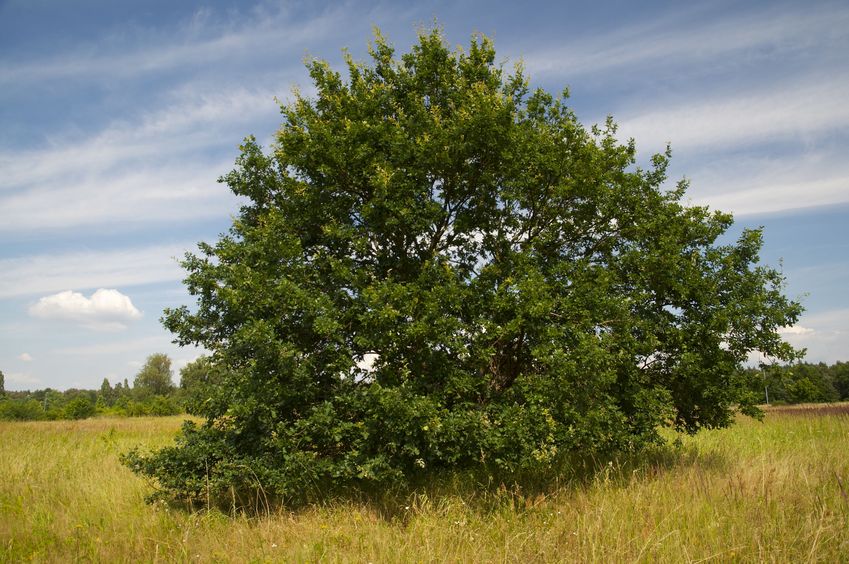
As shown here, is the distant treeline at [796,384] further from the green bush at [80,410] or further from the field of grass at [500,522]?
the green bush at [80,410]

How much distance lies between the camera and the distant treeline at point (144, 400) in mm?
11539

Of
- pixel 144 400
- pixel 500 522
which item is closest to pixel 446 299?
pixel 500 522

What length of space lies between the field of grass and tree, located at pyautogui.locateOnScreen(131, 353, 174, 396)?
115m

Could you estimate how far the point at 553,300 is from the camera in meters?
10.0

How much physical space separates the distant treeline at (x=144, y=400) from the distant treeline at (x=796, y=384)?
11848mm

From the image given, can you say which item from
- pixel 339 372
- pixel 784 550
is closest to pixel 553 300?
pixel 339 372

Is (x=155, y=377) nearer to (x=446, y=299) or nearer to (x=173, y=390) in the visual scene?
(x=173, y=390)

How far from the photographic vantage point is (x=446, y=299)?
384 inches

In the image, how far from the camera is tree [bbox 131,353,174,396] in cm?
11619

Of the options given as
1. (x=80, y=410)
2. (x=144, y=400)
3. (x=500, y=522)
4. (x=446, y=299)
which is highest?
(x=446, y=299)

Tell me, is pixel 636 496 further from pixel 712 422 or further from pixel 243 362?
pixel 243 362

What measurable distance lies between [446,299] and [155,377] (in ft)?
409

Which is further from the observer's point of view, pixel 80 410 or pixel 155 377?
pixel 155 377

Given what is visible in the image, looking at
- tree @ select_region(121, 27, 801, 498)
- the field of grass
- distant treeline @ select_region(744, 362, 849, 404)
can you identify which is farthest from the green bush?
distant treeline @ select_region(744, 362, 849, 404)
